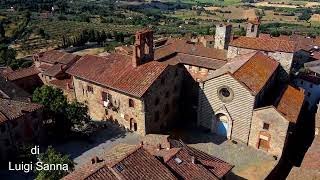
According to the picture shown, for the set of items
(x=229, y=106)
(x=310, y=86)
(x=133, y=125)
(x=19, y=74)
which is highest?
(x=229, y=106)

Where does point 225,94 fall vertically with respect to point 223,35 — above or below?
below

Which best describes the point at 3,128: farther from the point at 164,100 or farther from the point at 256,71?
the point at 256,71

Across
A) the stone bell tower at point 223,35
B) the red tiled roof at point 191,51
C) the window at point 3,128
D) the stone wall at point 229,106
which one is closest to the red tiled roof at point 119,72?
the stone wall at point 229,106

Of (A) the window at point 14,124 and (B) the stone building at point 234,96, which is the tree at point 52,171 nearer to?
(A) the window at point 14,124

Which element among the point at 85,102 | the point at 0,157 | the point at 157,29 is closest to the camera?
the point at 0,157

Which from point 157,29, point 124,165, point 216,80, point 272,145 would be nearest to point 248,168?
point 272,145

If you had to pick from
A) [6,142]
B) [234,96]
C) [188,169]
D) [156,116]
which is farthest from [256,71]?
[6,142]

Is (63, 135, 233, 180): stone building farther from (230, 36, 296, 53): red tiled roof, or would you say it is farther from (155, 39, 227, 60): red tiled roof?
(155, 39, 227, 60): red tiled roof

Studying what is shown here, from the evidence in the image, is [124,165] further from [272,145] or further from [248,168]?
[272,145]
